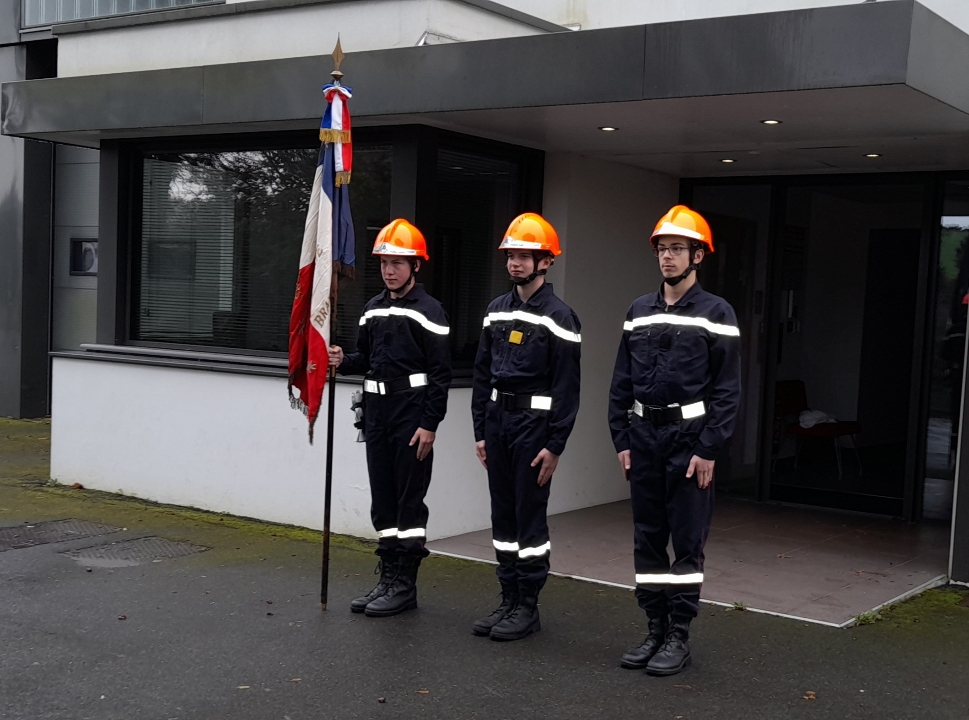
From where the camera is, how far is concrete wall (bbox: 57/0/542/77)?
8406mm

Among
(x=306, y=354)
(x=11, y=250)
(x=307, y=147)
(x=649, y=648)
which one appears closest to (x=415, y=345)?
(x=306, y=354)

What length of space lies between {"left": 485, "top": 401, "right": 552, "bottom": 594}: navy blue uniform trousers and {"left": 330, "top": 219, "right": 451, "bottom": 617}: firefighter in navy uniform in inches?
18.0

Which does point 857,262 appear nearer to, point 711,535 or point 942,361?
point 942,361

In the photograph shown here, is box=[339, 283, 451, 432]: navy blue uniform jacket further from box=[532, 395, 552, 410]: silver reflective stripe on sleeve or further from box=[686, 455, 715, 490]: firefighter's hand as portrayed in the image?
box=[686, 455, 715, 490]: firefighter's hand

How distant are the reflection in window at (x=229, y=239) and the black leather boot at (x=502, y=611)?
3.29 metres

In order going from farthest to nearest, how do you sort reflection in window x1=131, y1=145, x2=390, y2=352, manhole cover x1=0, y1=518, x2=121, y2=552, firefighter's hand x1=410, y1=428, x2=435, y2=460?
reflection in window x1=131, y1=145, x2=390, y2=352 < manhole cover x1=0, y1=518, x2=121, y2=552 < firefighter's hand x1=410, y1=428, x2=435, y2=460

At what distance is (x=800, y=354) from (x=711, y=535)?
8.59ft

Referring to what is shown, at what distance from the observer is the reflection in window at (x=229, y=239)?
30.5 ft

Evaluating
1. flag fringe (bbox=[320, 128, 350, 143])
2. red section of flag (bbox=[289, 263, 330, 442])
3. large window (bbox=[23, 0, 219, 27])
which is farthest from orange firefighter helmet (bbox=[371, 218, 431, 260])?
large window (bbox=[23, 0, 219, 27])

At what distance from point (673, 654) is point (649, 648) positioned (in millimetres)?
144

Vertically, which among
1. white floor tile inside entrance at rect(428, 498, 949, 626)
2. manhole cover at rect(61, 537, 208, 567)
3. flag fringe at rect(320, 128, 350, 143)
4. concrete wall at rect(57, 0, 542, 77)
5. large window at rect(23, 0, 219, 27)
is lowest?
manhole cover at rect(61, 537, 208, 567)

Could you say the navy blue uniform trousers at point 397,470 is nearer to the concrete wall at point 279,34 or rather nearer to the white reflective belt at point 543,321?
the white reflective belt at point 543,321

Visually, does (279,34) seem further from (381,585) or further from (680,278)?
(680,278)

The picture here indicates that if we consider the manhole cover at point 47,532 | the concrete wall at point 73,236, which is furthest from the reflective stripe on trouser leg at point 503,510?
the concrete wall at point 73,236
